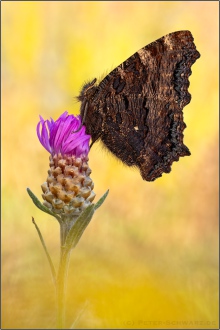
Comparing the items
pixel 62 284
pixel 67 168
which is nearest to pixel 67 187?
pixel 67 168

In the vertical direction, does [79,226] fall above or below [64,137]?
below

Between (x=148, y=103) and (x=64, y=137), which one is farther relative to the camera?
(x=148, y=103)

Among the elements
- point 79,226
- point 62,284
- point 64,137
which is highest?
point 64,137

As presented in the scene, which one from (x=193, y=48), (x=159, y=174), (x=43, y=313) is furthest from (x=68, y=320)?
(x=193, y=48)

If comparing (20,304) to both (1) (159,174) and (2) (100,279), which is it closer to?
(2) (100,279)

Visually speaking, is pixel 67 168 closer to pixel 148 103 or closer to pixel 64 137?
pixel 64 137

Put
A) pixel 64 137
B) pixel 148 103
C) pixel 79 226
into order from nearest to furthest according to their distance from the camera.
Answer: pixel 79 226
pixel 64 137
pixel 148 103
